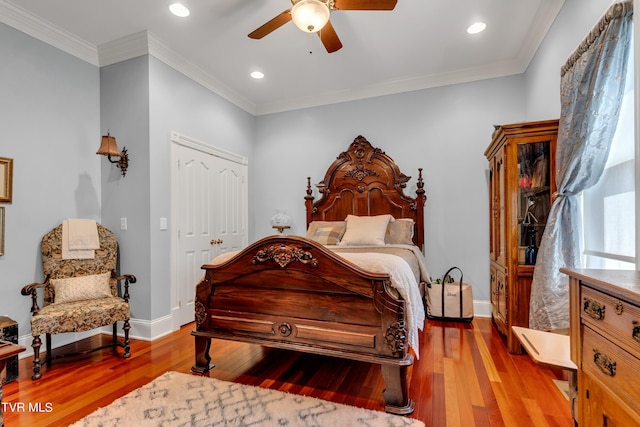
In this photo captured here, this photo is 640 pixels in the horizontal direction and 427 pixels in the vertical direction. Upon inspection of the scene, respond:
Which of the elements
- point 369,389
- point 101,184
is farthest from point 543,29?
point 101,184

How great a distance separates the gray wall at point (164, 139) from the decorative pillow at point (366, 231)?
2.37 ft

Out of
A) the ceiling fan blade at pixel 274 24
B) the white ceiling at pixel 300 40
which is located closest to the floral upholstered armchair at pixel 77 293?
the white ceiling at pixel 300 40

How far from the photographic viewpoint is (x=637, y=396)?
0.84m

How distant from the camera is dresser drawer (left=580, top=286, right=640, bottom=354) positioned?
0.85 meters

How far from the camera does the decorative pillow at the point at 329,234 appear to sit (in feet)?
12.2

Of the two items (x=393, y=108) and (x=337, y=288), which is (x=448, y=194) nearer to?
(x=393, y=108)

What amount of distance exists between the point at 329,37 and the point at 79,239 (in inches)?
111

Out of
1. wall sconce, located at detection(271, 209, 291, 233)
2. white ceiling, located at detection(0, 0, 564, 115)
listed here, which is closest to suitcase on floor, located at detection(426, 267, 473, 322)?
wall sconce, located at detection(271, 209, 291, 233)

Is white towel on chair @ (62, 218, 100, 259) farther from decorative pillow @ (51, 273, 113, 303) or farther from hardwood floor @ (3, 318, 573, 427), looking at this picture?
hardwood floor @ (3, 318, 573, 427)

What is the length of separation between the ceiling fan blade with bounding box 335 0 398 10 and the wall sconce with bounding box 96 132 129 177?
2405 mm

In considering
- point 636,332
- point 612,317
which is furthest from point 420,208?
point 636,332

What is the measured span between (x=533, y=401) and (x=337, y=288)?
53.3 inches

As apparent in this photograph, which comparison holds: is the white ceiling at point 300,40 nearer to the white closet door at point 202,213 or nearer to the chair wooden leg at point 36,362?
the white closet door at point 202,213

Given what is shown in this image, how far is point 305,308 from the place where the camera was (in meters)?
2.09
